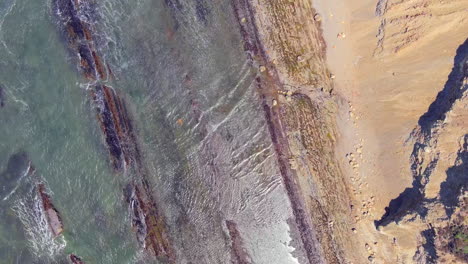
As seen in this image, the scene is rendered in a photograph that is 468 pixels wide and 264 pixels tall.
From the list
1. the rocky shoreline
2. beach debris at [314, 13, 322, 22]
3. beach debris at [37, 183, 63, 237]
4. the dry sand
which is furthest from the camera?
beach debris at [37, 183, 63, 237]

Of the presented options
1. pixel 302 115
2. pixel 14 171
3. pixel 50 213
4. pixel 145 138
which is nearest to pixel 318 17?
pixel 302 115

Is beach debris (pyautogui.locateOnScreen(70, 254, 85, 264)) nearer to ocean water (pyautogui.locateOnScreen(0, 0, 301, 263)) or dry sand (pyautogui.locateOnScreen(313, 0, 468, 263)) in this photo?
ocean water (pyautogui.locateOnScreen(0, 0, 301, 263))

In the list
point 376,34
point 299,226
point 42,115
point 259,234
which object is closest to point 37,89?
point 42,115

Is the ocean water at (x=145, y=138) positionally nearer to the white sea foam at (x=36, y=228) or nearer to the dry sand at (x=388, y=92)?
the white sea foam at (x=36, y=228)

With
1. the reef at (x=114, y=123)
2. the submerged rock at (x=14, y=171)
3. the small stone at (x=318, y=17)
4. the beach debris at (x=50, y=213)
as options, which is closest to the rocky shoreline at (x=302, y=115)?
the small stone at (x=318, y=17)

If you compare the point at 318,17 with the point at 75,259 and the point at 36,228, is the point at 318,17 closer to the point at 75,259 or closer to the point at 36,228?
the point at 75,259

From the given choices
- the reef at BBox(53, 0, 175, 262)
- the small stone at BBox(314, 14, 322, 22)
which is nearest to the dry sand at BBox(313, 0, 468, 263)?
the small stone at BBox(314, 14, 322, 22)

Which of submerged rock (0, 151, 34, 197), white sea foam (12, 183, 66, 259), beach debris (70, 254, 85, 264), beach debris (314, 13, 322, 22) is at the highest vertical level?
beach debris (314, 13, 322, 22)
